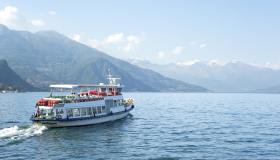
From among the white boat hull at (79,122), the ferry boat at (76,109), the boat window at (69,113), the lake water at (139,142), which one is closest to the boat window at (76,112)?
the ferry boat at (76,109)

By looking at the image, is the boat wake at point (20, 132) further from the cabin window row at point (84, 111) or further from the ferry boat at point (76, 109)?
the cabin window row at point (84, 111)

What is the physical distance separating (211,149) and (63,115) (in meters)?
29.8

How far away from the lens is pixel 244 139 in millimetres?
65062

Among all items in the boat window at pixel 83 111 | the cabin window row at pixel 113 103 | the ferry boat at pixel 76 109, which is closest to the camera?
the ferry boat at pixel 76 109

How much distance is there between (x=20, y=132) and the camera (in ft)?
214

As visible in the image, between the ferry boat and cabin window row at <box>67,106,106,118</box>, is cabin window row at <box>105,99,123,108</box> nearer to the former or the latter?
the ferry boat

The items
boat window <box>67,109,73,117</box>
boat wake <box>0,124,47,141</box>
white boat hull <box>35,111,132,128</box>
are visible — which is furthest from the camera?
boat window <box>67,109,73,117</box>

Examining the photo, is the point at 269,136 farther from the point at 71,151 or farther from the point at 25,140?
the point at 25,140

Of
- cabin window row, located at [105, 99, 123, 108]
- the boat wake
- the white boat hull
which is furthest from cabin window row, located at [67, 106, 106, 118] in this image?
the boat wake

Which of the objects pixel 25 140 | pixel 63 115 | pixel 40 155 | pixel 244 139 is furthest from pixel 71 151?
pixel 244 139

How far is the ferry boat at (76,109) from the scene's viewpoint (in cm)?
7150

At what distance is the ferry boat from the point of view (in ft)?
235

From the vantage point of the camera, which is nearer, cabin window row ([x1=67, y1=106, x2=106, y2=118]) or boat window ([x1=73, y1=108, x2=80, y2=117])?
cabin window row ([x1=67, y1=106, x2=106, y2=118])

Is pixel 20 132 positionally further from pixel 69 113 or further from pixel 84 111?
pixel 84 111
